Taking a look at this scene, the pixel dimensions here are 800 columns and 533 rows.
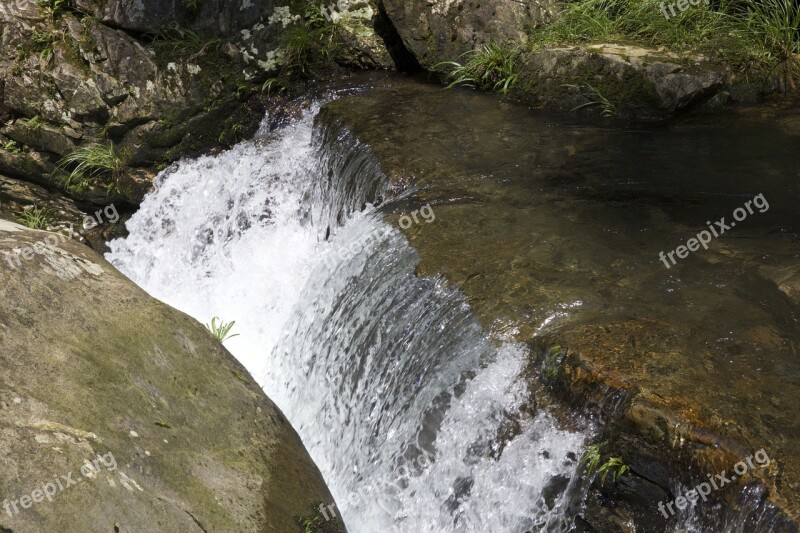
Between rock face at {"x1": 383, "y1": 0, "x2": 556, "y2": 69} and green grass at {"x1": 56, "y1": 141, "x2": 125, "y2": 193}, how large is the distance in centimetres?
280

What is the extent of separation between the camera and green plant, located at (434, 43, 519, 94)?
6.78 m

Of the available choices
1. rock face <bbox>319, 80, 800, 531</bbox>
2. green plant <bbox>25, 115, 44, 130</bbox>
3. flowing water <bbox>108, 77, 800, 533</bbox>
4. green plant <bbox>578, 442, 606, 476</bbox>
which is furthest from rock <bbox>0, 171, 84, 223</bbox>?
green plant <bbox>578, 442, 606, 476</bbox>

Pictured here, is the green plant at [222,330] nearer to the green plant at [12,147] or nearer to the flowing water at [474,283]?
the flowing water at [474,283]

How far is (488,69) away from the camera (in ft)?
22.5

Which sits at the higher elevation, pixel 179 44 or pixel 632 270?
pixel 179 44

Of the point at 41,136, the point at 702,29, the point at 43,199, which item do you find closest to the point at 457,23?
the point at 702,29

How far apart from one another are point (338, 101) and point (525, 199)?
97.4 inches

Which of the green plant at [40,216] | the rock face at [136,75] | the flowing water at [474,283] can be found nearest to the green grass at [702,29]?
the flowing water at [474,283]

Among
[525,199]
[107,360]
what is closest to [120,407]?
[107,360]

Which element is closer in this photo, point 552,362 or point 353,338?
point 552,362

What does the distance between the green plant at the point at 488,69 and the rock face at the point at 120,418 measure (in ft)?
12.9

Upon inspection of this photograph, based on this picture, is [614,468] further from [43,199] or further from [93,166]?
[43,199]

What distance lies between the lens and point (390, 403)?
400 cm

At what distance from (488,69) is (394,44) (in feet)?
3.62
